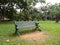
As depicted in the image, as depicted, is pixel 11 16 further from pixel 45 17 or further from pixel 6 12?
pixel 45 17

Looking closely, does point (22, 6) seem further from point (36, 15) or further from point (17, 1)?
point (36, 15)

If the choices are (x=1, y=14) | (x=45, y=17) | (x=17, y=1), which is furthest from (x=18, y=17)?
(x=45, y=17)

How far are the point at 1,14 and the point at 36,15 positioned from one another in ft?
17.8

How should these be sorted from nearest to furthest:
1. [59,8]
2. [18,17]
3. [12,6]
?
[12,6], [18,17], [59,8]

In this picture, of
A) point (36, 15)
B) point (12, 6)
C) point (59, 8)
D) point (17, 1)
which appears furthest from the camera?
point (59, 8)

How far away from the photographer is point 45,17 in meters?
25.3

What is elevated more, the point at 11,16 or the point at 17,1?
the point at 17,1

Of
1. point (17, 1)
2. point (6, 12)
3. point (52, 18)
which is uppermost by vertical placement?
point (17, 1)

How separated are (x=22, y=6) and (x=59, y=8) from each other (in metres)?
9.08

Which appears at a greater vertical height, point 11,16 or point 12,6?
point 12,6

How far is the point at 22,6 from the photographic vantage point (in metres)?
17.5

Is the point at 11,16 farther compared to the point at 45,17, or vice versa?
the point at 45,17

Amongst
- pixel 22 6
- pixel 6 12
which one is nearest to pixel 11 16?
pixel 6 12

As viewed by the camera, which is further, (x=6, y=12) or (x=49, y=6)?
(x=49, y=6)
